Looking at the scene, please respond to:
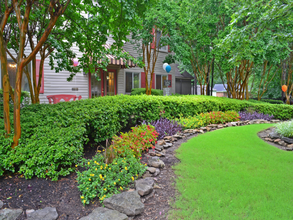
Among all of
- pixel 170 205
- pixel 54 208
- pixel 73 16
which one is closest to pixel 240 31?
pixel 170 205

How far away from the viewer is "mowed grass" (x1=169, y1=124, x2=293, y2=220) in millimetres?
2395

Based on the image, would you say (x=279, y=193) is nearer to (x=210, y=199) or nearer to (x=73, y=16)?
(x=210, y=199)

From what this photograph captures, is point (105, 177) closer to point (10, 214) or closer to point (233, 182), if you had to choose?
point (10, 214)

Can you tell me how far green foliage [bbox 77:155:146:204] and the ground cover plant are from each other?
12.0 feet

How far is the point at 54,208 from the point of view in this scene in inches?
93.6

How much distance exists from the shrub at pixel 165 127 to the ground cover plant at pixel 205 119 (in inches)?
12.7

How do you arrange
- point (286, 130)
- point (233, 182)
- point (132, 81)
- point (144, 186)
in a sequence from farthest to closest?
point (132, 81) < point (286, 130) < point (233, 182) < point (144, 186)

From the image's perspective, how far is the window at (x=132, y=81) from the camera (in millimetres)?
12641

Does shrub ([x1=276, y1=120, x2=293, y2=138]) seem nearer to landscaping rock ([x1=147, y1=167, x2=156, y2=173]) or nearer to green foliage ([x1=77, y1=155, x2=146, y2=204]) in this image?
landscaping rock ([x1=147, y1=167, x2=156, y2=173])

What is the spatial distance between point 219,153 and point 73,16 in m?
5.26

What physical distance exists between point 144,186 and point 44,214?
1311 mm

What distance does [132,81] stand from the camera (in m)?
12.9

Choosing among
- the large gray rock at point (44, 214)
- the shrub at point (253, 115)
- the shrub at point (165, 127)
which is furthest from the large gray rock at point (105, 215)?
the shrub at point (253, 115)

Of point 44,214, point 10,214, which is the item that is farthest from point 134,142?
point 10,214
